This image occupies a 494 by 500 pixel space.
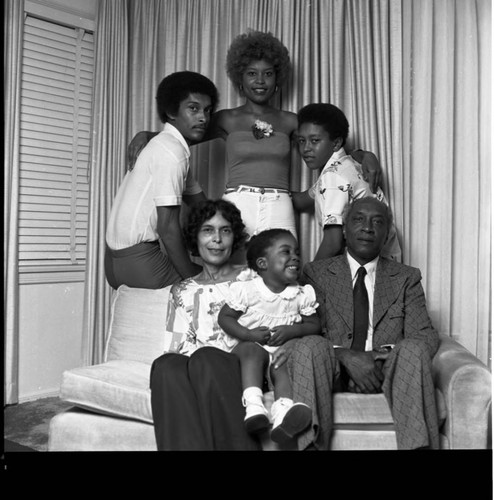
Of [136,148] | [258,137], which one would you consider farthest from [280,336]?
[136,148]

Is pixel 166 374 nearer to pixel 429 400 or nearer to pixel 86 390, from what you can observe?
pixel 86 390

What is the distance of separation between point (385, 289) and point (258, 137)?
0.84 m

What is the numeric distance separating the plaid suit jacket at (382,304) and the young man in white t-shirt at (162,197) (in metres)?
0.56

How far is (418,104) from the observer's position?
2.71m

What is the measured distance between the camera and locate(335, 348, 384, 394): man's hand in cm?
204

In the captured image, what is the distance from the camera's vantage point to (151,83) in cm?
309

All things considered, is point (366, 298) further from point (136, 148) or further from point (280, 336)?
point (136, 148)

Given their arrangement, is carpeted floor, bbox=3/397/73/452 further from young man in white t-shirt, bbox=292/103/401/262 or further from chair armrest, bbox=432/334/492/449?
chair armrest, bbox=432/334/492/449

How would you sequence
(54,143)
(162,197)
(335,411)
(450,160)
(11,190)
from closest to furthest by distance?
Answer: (335,411), (162,197), (450,160), (11,190), (54,143)

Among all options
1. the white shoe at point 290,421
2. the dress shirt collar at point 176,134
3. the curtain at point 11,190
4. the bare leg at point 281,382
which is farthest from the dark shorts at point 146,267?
the white shoe at point 290,421

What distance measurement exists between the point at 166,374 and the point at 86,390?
286 mm

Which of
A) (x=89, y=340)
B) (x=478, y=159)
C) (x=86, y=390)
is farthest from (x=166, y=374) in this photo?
(x=478, y=159)

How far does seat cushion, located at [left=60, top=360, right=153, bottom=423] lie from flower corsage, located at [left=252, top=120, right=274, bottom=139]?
3.64 ft
